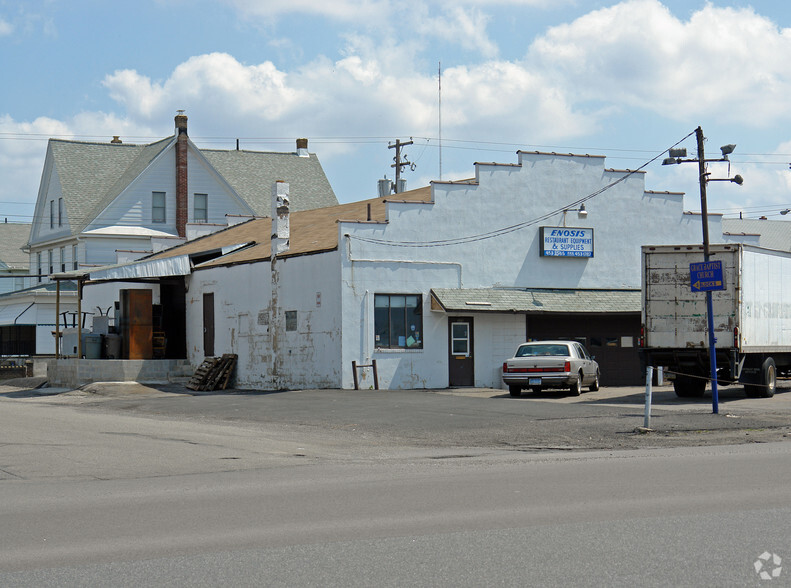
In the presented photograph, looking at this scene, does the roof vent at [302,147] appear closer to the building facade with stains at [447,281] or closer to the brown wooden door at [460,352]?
the building facade with stains at [447,281]

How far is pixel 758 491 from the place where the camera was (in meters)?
10.2

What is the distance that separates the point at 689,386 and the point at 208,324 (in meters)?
17.5

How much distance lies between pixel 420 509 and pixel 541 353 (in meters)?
19.1

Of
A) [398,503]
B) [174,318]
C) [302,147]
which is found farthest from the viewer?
[302,147]

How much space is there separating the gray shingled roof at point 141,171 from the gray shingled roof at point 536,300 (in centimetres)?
2692

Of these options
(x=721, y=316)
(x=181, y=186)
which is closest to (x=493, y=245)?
(x=721, y=316)

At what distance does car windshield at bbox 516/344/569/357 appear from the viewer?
27984mm

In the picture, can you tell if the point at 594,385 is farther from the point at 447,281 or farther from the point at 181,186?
the point at 181,186

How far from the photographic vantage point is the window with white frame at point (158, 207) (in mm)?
55500

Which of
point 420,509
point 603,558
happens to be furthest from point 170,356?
point 603,558

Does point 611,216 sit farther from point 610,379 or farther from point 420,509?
point 420,509

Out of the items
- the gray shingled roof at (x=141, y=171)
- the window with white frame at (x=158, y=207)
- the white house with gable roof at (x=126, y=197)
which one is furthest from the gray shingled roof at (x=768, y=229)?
the window with white frame at (x=158, y=207)

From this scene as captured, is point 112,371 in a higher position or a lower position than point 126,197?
lower

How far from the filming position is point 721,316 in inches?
980
